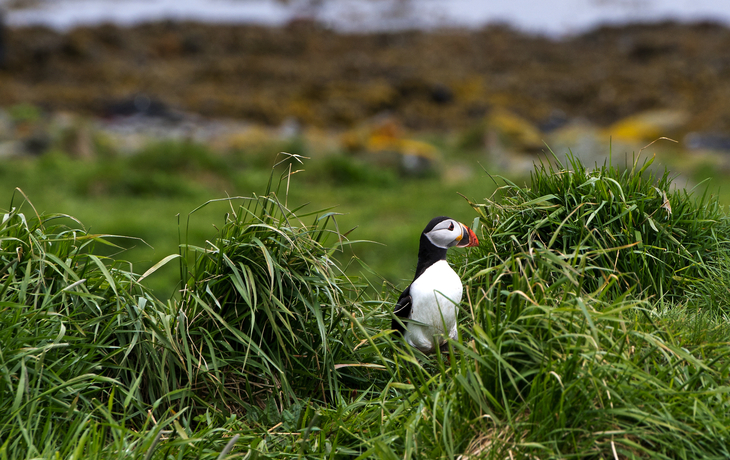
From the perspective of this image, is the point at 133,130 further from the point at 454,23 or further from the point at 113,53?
the point at 454,23

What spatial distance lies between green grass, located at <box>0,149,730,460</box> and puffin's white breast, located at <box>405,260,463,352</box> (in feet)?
0.38

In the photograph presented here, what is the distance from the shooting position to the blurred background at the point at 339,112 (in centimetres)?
1108

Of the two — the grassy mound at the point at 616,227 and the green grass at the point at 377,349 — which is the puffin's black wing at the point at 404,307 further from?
the grassy mound at the point at 616,227

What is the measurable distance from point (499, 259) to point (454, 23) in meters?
31.0

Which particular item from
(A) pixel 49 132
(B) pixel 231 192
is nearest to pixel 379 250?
(B) pixel 231 192

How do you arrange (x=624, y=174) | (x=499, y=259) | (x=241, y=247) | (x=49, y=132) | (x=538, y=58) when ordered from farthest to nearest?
(x=538, y=58) < (x=49, y=132) < (x=624, y=174) < (x=499, y=259) < (x=241, y=247)

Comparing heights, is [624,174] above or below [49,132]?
above

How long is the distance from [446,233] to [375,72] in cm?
2339

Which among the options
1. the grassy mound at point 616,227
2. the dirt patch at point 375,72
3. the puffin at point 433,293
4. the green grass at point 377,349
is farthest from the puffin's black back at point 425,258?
the dirt patch at point 375,72

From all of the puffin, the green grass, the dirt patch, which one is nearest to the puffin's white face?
the puffin

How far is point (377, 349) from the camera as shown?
97.7 inches

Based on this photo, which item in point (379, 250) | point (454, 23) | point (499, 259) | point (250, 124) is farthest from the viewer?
point (454, 23)

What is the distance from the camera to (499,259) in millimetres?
2988

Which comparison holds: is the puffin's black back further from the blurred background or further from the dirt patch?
the dirt patch
